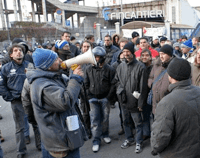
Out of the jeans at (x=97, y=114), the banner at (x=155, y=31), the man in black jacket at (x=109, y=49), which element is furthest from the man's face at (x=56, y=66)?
the banner at (x=155, y=31)

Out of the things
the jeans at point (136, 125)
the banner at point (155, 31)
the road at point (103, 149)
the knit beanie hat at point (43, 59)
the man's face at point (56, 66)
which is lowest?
the road at point (103, 149)

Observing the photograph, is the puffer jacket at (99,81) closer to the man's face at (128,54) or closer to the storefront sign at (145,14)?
the man's face at (128,54)

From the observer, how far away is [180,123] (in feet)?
7.07

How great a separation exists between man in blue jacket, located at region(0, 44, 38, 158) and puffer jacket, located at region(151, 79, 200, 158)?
2926 millimetres

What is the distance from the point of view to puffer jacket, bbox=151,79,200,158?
2.14 metres

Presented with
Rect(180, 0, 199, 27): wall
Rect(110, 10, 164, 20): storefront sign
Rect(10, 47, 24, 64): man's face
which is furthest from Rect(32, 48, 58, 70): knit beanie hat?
Rect(110, 10, 164, 20): storefront sign

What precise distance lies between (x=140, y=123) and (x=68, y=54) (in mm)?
2361

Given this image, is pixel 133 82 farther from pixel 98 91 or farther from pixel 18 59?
pixel 18 59

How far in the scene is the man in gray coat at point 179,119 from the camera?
2.14 meters

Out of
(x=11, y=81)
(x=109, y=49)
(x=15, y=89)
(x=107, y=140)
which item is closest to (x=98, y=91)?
(x=107, y=140)

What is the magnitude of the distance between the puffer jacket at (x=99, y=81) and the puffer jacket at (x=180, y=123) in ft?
7.30

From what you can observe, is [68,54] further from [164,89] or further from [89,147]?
[164,89]

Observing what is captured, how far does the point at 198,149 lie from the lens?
87.8 inches

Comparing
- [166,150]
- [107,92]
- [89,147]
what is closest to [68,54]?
[107,92]
